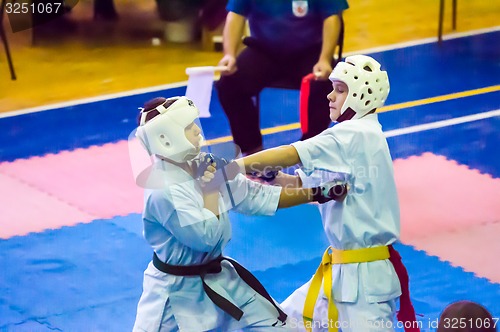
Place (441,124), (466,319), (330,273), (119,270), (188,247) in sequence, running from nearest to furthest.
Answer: (466,319), (188,247), (330,273), (119,270), (441,124)

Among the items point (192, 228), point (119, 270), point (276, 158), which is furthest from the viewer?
point (119, 270)

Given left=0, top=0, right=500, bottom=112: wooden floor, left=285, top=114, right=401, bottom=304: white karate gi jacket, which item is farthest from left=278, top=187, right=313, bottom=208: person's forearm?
left=0, top=0, right=500, bottom=112: wooden floor

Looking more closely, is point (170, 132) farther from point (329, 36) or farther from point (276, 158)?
point (329, 36)

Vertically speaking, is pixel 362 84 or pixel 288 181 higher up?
pixel 362 84

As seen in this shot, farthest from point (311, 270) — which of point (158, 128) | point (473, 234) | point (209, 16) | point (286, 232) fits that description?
point (209, 16)

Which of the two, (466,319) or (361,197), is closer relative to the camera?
(466,319)

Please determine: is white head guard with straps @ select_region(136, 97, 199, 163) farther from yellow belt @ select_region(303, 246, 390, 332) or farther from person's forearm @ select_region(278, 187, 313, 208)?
yellow belt @ select_region(303, 246, 390, 332)

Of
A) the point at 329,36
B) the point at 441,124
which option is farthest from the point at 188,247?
the point at 441,124

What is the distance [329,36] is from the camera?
845 centimetres

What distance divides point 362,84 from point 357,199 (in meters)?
0.61

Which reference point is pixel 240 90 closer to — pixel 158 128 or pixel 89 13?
pixel 158 128

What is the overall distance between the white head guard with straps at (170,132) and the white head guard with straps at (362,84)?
0.85m

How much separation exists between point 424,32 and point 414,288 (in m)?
6.58

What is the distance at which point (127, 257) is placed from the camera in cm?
713
